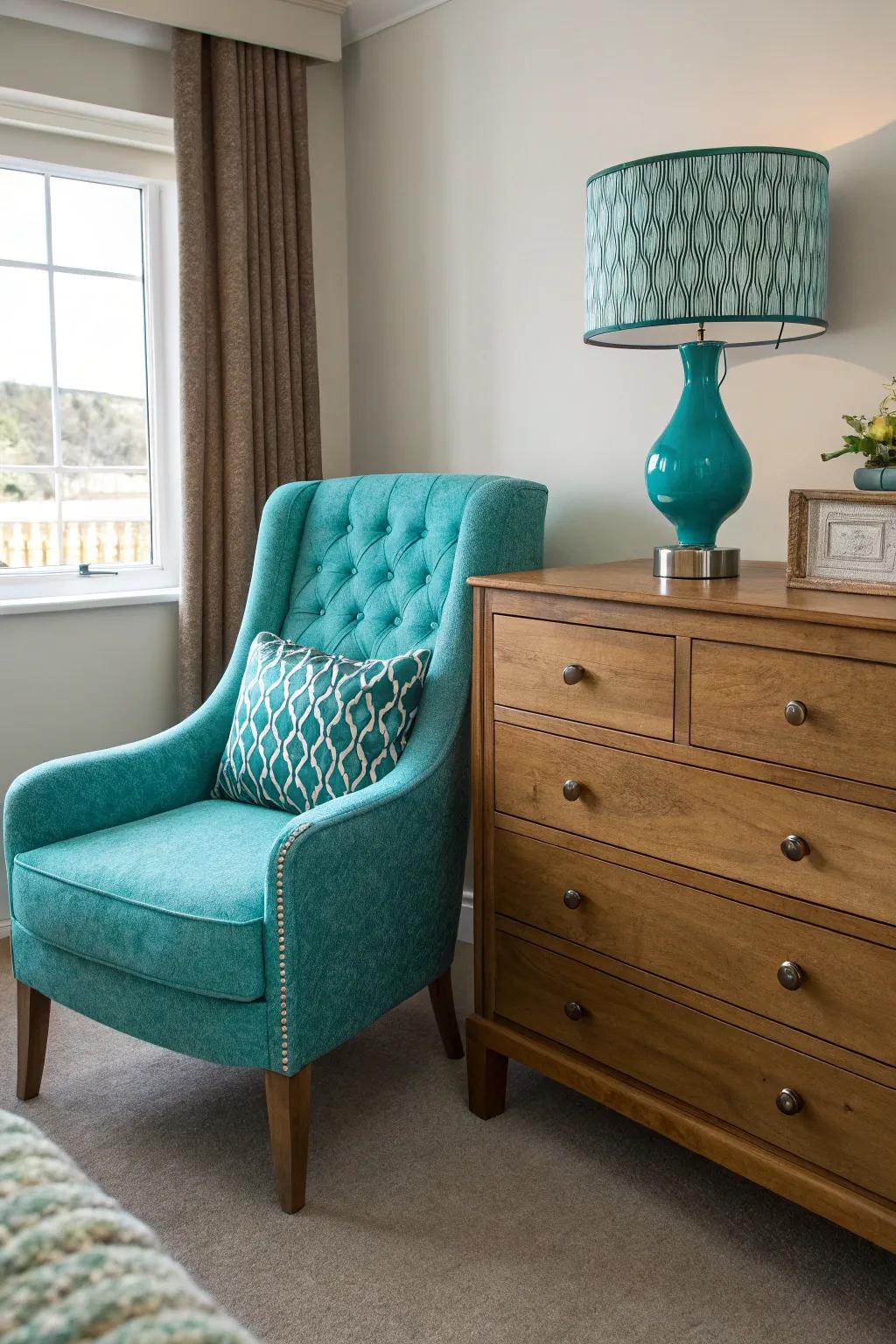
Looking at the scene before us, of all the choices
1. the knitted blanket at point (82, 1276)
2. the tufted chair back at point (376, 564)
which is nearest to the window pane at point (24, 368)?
the tufted chair back at point (376, 564)

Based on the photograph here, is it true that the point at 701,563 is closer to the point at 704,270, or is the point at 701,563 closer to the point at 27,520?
the point at 704,270

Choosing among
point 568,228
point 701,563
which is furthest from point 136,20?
point 701,563

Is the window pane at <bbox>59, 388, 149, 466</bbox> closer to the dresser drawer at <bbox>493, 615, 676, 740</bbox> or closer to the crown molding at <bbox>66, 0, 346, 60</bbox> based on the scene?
the crown molding at <bbox>66, 0, 346, 60</bbox>

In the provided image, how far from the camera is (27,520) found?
288cm

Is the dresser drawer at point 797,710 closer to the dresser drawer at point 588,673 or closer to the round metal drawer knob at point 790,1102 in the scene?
the dresser drawer at point 588,673

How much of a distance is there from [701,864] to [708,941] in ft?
0.38

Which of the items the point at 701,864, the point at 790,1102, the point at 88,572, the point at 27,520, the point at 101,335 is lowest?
the point at 790,1102

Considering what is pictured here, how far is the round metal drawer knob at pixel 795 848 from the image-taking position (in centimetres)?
154

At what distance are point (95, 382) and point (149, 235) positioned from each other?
41 centimetres

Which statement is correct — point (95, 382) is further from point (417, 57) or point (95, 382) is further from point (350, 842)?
point (350, 842)

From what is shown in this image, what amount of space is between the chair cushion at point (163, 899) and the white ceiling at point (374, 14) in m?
2.01

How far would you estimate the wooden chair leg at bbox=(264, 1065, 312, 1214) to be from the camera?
1.79m

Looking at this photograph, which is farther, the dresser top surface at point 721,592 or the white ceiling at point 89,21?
the white ceiling at point 89,21

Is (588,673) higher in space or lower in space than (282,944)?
higher
